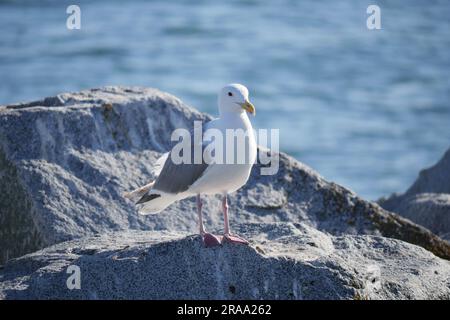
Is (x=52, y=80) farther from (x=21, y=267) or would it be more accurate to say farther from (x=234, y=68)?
(x=21, y=267)

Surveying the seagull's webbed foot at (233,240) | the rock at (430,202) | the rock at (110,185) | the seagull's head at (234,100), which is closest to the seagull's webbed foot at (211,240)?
the seagull's webbed foot at (233,240)

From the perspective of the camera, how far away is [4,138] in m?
8.29

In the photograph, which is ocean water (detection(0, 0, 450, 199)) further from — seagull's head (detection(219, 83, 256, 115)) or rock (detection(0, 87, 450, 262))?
seagull's head (detection(219, 83, 256, 115))

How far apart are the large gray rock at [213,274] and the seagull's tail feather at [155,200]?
1.30 ft

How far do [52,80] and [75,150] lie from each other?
595 inches

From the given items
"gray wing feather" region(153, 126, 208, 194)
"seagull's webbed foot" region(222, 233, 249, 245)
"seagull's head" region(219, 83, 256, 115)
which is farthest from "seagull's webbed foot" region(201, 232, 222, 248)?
"seagull's head" region(219, 83, 256, 115)

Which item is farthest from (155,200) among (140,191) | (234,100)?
(234,100)

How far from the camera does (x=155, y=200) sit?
7348 millimetres

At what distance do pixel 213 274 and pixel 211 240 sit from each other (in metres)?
0.35

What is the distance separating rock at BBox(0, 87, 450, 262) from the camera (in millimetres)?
8047

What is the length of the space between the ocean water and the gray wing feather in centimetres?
1180

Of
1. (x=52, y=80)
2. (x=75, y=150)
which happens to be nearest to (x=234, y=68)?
(x=52, y=80)
